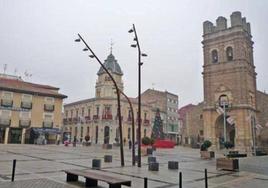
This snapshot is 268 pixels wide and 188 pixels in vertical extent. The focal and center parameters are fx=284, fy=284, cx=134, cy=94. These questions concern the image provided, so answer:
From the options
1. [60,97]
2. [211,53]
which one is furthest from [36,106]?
[211,53]

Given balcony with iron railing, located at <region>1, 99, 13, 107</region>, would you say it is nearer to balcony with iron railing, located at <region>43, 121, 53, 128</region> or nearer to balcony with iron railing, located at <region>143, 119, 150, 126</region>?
balcony with iron railing, located at <region>43, 121, 53, 128</region>

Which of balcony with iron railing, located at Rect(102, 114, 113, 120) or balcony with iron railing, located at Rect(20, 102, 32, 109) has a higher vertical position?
balcony with iron railing, located at Rect(20, 102, 32, 109)

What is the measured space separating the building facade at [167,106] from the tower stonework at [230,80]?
30100 mm

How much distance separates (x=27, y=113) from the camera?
4691 centimetres

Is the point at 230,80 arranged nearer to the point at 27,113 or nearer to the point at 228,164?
the point at 27,113

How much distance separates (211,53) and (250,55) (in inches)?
278

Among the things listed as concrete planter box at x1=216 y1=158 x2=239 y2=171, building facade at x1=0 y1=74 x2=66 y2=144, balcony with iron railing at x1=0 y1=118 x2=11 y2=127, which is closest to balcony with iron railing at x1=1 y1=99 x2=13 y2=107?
building facade at x1=0 y1=74 x2=66 y2=144

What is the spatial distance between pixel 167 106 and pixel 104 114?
989 inches

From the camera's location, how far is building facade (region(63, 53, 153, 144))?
61250 mm

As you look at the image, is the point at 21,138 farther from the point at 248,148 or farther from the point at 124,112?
the point at 248,148

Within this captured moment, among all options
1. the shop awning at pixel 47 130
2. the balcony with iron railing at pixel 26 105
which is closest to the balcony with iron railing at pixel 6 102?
the balcony with iron railing at pixel 26 105

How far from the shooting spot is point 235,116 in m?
45.9

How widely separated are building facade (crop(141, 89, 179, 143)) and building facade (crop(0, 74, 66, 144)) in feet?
115

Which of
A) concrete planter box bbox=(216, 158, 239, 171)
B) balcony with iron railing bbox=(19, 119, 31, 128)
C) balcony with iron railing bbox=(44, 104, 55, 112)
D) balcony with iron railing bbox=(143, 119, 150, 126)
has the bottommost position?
concrete planter box bbox=(216, 158, 239, 171)
